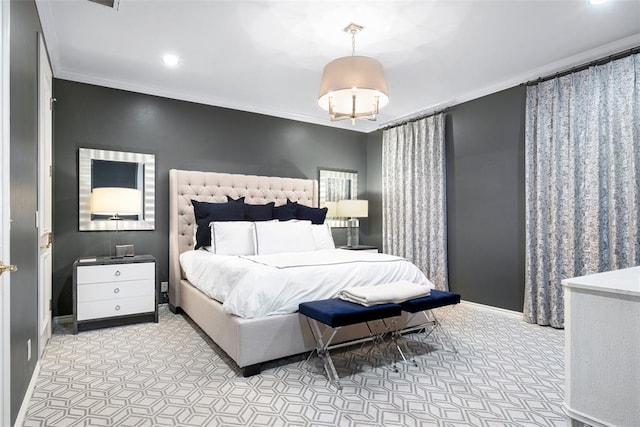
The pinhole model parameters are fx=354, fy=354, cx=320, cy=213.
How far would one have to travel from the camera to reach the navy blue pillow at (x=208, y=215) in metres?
4.02

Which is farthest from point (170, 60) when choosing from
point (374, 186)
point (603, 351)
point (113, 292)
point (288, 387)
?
point (603, 351)

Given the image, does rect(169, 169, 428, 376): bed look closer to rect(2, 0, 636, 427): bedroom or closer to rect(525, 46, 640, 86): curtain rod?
rect(2, 0, 636, 427): bedroom

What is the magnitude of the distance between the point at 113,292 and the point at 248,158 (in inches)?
92.9

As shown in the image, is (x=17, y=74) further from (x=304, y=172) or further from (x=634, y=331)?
(x=304, y=172)

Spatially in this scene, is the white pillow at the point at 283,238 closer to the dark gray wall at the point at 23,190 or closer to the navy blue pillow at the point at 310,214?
the navy blue pillow at the point at 310,214

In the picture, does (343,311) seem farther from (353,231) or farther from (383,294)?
(353,231)

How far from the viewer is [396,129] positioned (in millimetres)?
5391

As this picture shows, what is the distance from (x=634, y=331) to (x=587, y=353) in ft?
0.65

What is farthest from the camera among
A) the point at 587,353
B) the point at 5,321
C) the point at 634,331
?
the point at 5,321

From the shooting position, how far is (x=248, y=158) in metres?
4.94

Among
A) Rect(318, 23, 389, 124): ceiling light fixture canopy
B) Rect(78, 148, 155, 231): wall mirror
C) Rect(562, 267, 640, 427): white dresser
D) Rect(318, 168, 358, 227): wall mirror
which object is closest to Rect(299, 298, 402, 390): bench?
Rect(562, 267, 640, 427): white dresser

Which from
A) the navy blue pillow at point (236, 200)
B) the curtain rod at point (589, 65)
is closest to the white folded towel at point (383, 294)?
the navy blue pillow at point (236, 200)

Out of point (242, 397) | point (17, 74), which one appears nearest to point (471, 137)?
point (242, 397)

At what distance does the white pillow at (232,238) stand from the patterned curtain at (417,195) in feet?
7.89
